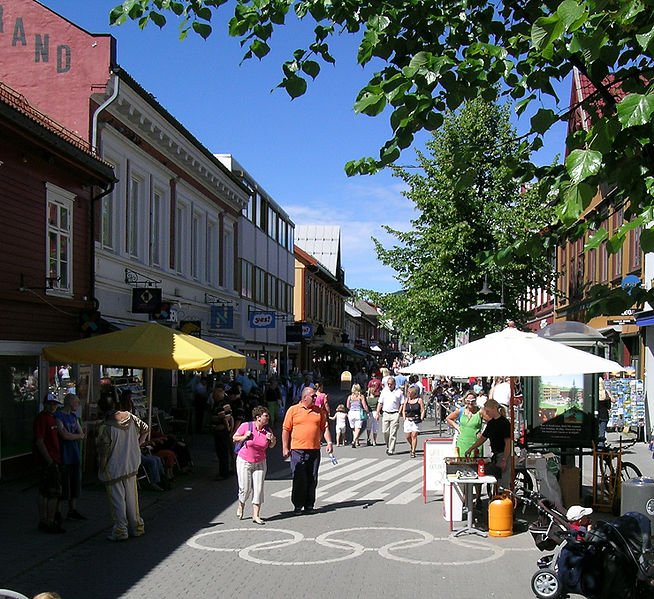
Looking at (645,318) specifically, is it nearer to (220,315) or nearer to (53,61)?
(220,315)

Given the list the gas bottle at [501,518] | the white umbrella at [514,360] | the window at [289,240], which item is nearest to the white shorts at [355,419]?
the white umbrella at [514,360]

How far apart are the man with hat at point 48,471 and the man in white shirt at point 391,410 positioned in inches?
379

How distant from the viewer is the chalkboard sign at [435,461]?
11.9m

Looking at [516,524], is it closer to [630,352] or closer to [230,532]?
[230,532]

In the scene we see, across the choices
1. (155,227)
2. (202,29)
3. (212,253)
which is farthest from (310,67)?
(212,253)

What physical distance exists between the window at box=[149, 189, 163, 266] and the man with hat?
12174 millimetres

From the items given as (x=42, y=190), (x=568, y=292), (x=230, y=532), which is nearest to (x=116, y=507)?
(x=230, y=532)

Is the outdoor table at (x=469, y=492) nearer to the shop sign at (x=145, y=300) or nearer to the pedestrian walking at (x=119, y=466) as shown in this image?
the pedestrian walking at (x=119, y=466)

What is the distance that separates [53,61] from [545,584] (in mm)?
15882

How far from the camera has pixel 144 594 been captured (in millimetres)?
7488

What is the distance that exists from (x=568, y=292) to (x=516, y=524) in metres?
28.1

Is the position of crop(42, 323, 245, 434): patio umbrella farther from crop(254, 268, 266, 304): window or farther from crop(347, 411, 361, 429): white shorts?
crop(254, 268, 266, 304): window

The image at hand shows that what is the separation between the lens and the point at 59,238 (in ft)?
53.2

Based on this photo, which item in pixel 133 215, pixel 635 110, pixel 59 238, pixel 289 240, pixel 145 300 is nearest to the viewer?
pixel 635 110
